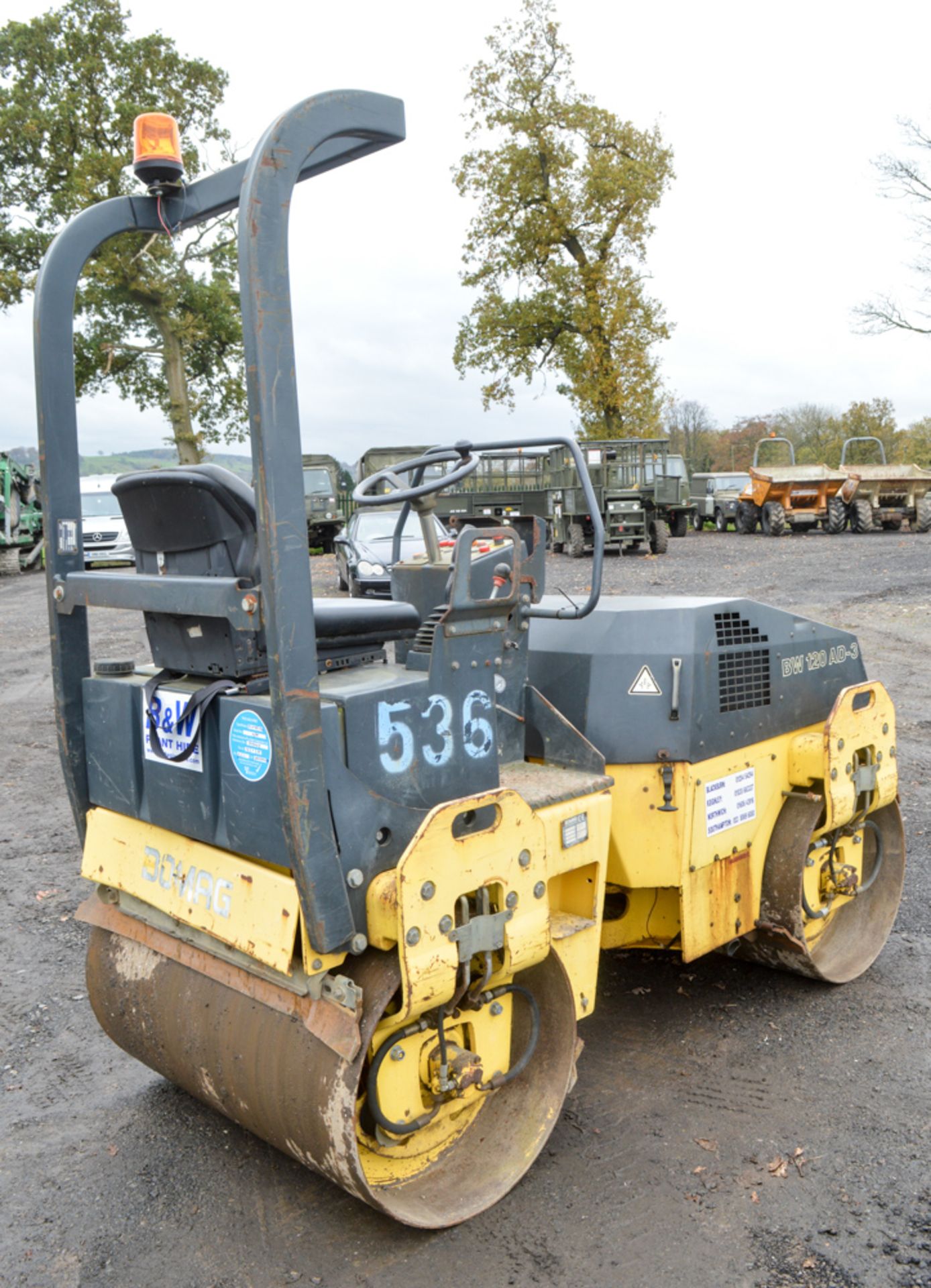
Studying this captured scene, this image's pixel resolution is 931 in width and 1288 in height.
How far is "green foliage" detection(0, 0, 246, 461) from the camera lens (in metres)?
24.4

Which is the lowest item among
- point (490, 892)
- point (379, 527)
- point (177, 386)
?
point (490, 892)

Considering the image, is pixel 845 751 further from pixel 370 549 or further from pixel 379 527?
pixel 379 527

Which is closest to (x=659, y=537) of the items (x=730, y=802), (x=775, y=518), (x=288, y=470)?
(x=775, y=518)

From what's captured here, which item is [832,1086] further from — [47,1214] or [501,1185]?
[47,1214]

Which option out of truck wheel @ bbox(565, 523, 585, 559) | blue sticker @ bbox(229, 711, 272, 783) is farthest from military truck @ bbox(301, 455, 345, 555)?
blue sticker @ bbox(229, 711, 272, 783)

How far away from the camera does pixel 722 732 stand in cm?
345

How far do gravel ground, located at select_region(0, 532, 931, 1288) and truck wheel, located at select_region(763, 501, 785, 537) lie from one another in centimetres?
2051

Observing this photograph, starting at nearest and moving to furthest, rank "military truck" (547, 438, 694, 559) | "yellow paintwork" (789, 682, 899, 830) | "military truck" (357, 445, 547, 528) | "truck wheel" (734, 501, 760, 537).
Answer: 1. "yellow paintwork" (789, 682, 899, 830)
2. "military truck" (357, 445, 547, 528)
3. "military truck" (547, 438, 694, 559)
4. "truck wheel" (734, 501, 760, 537)

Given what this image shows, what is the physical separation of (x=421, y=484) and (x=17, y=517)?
22.0 meters

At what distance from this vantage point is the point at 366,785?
2.47m

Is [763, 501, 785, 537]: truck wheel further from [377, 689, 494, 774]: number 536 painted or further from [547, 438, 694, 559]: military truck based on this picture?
[377, 689, 494, 774]: number 536 painted

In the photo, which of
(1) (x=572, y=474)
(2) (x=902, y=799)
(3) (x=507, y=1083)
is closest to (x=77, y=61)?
(1) (x=572, y=474)

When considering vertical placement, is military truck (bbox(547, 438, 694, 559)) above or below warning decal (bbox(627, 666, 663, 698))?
above

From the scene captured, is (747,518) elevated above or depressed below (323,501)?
below
